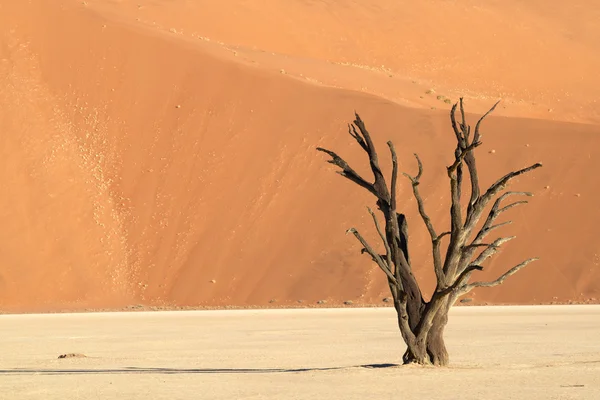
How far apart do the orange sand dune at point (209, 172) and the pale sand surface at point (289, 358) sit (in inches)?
Result: 375

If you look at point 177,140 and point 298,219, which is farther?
point 177,140

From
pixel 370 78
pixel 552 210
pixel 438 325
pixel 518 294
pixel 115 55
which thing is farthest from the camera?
pixel 370 78

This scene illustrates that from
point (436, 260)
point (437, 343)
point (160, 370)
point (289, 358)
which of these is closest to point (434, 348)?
point (437, 343)

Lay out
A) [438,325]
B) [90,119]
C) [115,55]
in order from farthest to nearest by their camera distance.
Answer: [115,55] → [90,119] → [438,325]

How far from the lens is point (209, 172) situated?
50.4 meters

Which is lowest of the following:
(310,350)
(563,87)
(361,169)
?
(563,87)

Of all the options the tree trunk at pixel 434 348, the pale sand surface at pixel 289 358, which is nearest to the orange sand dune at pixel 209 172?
the pale sand surface at pixel 289 358

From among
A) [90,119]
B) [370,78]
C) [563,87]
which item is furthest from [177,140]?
[563,87]

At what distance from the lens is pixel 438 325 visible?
53.4 ft

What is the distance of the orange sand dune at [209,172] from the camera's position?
4438cm

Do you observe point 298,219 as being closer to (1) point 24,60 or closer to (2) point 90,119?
(2) point 90,119

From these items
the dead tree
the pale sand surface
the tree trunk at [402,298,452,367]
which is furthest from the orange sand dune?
the dead tree

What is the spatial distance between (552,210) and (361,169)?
839 centimetres

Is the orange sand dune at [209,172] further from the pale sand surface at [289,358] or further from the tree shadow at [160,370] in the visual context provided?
the tree shadow at [160,370]
